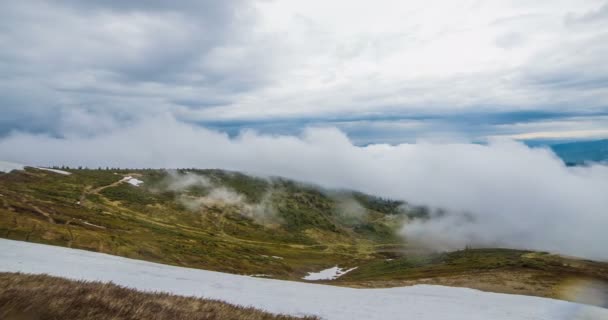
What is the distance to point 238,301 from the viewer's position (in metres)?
16.3

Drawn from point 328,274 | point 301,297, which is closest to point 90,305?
point 301,297

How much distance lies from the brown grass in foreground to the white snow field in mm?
4423

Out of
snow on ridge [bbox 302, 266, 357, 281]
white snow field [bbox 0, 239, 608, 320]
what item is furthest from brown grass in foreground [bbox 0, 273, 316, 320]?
snow on ridge [bbox 302, 266, 357, 281]

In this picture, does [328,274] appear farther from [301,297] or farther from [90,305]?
[90,305]

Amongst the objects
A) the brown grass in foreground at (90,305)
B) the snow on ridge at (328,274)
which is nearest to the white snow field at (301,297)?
the brown grass in foreground at (90,305)

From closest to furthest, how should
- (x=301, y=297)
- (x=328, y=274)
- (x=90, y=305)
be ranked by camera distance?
(x=90, y=305), (x=301, y=297), (x=328, y=274)

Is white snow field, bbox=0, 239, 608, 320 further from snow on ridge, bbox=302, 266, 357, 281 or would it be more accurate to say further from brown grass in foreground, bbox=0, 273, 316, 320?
snow on ridge, bbox=302, 266, 357, 281

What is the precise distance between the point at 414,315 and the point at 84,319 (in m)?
13.6

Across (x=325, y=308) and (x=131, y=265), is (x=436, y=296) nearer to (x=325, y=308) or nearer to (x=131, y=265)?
(x=325, y=308)

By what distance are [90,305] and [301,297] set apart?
12.4m

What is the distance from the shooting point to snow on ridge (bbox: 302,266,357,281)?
16009 cm

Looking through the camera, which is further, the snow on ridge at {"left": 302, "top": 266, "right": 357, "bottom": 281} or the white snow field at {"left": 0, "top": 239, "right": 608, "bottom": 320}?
the snow on ridge at {"left": 302, "top": 266, "right": 357, "bottom": 281}

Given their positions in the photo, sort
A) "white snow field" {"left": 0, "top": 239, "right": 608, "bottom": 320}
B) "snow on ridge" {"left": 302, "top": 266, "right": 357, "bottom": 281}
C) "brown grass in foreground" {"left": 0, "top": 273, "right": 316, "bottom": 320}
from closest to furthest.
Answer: "brown grass in foreground" {"left": 0, "top": 273, "right": 316, "bottom": 320}
"white snow field" {"left": 0, "top": 239, "right": 608, "bottom": 320}
"snow on ridge" {"left": 302, "top": 266, "right": 357, "bottom": 281}

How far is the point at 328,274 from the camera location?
6850 inches
